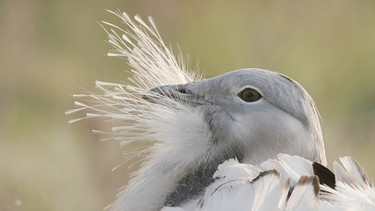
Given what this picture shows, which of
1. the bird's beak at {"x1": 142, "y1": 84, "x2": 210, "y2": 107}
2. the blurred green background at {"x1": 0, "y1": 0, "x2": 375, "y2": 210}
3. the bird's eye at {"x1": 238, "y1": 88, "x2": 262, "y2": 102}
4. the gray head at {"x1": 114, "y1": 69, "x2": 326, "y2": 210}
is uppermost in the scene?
the blurred green background at {"x1": 0, "y1": 0, "x2": 375, "y2": 210}

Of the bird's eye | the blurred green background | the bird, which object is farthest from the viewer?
the blurred green background

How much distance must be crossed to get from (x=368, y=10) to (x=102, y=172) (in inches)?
73.1

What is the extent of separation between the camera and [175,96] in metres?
3.13

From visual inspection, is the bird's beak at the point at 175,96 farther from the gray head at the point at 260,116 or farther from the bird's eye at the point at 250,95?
the bird's eye at the point at 250,95

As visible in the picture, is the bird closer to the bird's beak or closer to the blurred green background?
the bird's beak

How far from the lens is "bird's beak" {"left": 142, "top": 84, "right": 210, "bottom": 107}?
122 inches

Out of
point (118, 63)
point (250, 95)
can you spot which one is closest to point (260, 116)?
point (250, 95)

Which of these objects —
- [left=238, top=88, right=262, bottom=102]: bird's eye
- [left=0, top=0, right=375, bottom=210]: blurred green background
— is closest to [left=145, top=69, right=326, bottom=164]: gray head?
[left=238, top=88, right=262, bottom=102]: bird's eye

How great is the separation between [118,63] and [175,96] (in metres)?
2.13

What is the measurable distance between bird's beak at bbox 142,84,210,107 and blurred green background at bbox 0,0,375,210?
48.4 inches

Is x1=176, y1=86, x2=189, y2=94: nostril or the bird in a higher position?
x1=176, y1=86, x2=189, y2=94: nostril

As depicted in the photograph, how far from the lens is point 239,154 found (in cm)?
302

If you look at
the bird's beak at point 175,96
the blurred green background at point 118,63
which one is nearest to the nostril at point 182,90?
the bird's beak at point 175,96

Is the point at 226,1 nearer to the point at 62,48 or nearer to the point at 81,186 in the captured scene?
the point at 62,48
